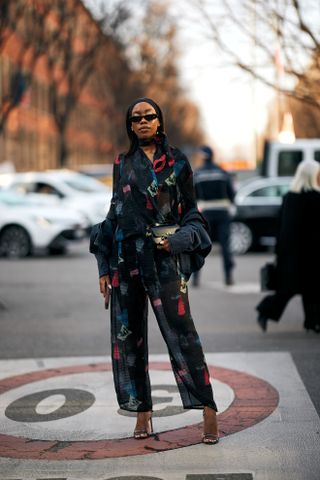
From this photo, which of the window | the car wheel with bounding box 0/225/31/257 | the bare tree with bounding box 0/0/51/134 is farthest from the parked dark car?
the bare tree with bounding box 0/0/51/134

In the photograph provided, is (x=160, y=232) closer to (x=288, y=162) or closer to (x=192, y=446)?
(x=192, y=446)

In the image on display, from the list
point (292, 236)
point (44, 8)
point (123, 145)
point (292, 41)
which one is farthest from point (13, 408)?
point (123, 145)

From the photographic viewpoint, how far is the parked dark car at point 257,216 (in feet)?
66.1

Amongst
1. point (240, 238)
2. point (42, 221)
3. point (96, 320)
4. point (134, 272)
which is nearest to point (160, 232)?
point (134, 272)

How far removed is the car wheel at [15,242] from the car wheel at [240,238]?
400cm

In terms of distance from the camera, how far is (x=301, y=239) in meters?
9.07

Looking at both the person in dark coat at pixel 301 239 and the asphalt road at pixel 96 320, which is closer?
the asphalt road at pixel 96 320

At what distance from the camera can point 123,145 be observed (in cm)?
5597

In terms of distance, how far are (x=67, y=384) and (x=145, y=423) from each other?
1676mm

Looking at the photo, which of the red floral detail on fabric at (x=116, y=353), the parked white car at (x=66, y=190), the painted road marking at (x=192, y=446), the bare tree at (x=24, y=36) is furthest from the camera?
the bare tree at (x=24, y=36)

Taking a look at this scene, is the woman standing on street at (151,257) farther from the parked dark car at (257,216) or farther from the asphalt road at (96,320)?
the parked dark car at (257,216)

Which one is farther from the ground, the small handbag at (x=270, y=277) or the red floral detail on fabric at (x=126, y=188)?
the red floral detail on fabric at (x=126, y=188)

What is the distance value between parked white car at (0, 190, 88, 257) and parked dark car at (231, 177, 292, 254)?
3044 millimetres

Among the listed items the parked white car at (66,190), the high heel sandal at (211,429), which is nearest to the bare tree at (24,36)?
the parked white car at (66,190)
